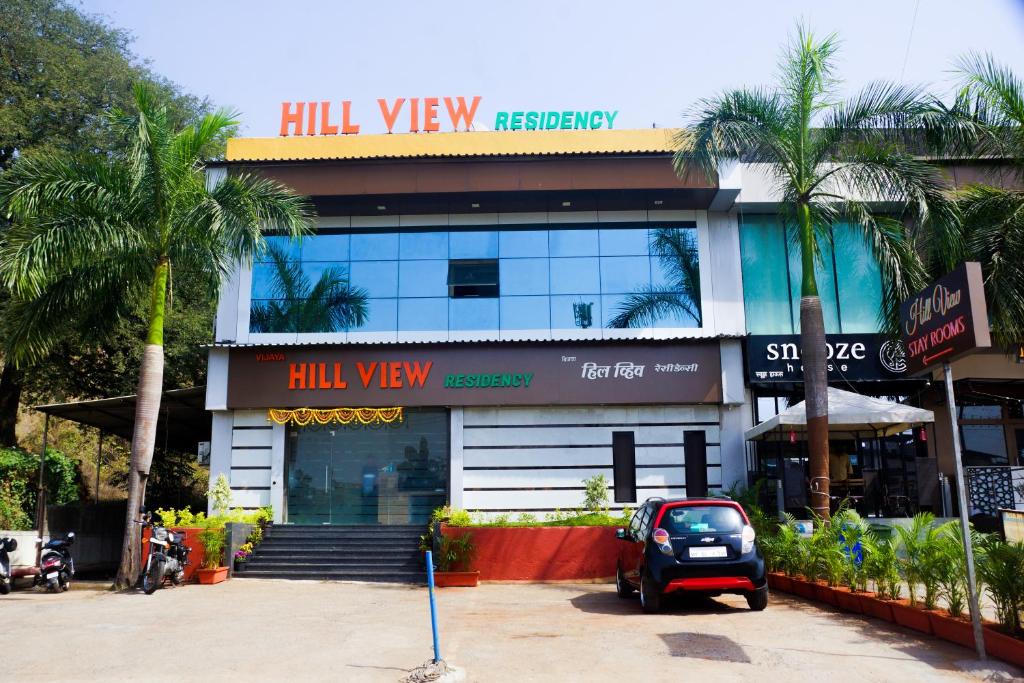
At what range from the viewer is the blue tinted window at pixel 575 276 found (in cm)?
2062

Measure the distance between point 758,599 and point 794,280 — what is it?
11293mm

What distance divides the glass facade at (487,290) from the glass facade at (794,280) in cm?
143

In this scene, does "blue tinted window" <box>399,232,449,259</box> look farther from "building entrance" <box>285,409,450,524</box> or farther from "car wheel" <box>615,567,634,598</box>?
"car wheel" <box>615,567,634,598</box>

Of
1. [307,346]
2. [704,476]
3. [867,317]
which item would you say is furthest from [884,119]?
[307,346]

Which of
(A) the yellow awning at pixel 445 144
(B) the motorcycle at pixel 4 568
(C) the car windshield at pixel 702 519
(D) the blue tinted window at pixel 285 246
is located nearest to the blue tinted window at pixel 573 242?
(A) the yellow awning at pixel 445 144

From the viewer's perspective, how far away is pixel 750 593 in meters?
11.2

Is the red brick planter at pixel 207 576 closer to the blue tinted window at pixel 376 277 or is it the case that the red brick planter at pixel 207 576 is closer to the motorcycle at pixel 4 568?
the motorcycle at pixel 4 568

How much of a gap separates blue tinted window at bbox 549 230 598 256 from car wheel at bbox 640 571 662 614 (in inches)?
425

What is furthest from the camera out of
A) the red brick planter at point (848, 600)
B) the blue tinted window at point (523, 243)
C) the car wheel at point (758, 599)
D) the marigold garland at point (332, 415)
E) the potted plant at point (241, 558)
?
the blue tinted window at point (523, 243)

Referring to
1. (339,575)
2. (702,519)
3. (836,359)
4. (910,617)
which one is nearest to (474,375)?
(339,575)

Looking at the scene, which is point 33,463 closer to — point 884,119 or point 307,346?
point 307,346

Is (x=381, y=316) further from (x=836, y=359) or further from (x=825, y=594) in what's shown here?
(x=825, y=594)

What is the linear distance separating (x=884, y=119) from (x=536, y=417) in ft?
32.0

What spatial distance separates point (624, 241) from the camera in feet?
68.5
